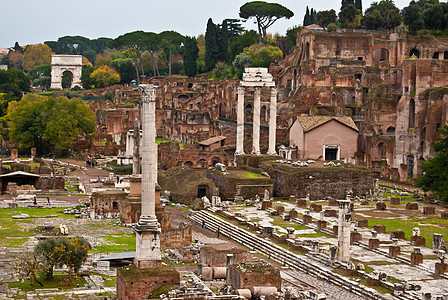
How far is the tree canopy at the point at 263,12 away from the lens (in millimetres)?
111875

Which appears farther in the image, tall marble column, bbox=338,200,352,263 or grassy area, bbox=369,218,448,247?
grassy area, bbox=369,218,448,247

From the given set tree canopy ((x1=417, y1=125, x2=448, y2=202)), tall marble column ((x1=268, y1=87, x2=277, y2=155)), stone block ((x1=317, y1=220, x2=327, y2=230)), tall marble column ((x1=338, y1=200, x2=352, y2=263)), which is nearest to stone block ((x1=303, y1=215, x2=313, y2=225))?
stone block ((x1=317, y1=220, x2=327, y2=230))

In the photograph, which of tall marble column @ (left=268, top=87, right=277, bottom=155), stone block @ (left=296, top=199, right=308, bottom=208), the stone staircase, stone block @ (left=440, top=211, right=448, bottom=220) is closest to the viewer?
the stone staircase

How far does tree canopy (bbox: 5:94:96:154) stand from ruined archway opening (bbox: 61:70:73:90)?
2215 inches

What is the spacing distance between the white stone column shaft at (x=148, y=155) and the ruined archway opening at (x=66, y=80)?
344ft

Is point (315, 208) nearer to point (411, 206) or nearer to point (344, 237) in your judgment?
point (411, 206)

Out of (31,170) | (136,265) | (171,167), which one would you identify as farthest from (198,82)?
(136,265)

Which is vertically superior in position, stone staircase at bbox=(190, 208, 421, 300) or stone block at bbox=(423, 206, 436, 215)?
stone block at bbox=(423, 206, 436, 215)

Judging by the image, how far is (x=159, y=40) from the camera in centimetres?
11800

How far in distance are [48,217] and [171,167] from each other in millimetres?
23040

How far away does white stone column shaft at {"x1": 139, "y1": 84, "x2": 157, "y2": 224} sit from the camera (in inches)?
1092

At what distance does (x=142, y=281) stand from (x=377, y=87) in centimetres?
5281

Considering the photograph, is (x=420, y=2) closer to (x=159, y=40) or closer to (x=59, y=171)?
(x=159, y=40)

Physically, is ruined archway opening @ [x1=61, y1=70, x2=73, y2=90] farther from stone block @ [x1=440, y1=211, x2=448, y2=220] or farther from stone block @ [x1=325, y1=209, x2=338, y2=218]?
stone block @ [x1=440, y1=211, x2=448, y2=220]
